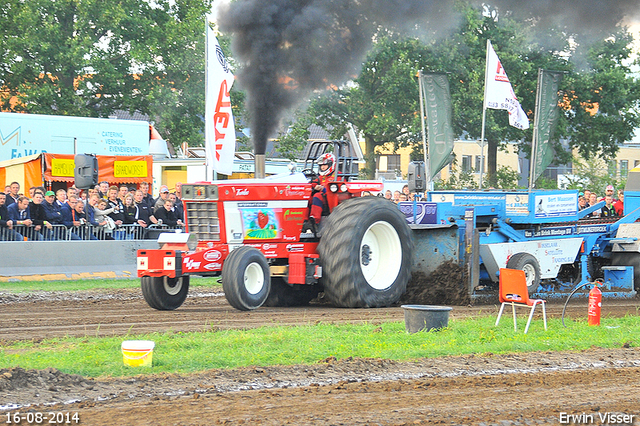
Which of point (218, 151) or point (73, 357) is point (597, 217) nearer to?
point (218, 151)

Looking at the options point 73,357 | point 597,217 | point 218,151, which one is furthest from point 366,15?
point 73,357

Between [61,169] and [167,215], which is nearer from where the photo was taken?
[167,215]

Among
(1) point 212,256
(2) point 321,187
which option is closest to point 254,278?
(1) point 212,256

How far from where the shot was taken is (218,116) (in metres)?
16.0

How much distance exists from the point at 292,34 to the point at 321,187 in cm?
312

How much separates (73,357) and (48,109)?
96.5 ft

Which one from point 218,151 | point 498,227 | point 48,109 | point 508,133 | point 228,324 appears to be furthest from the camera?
point 508,133

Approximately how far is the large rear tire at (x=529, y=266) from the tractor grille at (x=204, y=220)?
181 inches

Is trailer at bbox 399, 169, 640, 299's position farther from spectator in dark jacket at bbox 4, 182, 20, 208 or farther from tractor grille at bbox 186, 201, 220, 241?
spectator in dark jacket at bbox 4, 182, 20, 208

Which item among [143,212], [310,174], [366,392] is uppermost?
[310,174]

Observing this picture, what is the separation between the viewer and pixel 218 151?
51.6ft

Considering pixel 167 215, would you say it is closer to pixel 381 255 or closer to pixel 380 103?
pixel 381 255

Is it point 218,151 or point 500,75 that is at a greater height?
point 500,75

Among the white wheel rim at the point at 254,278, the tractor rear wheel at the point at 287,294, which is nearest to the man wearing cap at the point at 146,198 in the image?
the tractor rear wheel at the point at 287,294
